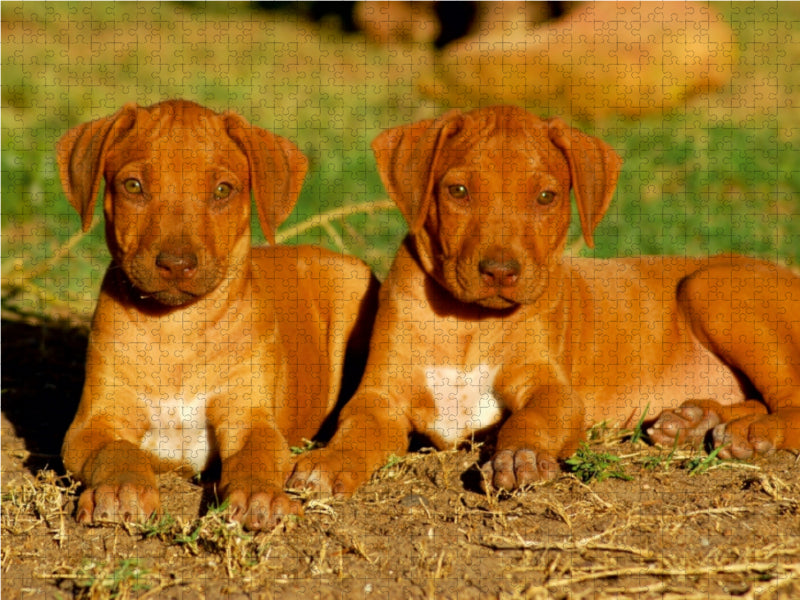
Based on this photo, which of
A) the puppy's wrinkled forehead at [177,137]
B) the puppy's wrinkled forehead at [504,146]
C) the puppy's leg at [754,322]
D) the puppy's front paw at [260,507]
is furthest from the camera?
the puppy's leg at [754,322]

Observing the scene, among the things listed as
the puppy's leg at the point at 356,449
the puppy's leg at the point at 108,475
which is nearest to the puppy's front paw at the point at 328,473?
the puppy's leg at the point at 356,449

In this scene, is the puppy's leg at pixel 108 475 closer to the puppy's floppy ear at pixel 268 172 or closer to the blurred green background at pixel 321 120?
the puppy's floppy ear at pixel 268 172

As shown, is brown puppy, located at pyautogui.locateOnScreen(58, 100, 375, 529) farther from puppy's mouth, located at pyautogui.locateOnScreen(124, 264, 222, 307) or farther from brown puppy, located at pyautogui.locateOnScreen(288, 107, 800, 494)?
brown puppy, located at pyautogui.locateOnScreen(288, 107, 800, 494)

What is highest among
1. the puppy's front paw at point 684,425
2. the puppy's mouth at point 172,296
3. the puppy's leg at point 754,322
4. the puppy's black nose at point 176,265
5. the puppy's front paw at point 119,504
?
the puppy's black nose at point 176,265

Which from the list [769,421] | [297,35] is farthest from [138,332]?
[297,35]

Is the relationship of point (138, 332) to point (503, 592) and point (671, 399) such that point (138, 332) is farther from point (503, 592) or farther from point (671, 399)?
point (671, 399)

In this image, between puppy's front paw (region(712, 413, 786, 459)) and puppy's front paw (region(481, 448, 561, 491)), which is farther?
puppy's front paw (region(712, 413, 786, 459))

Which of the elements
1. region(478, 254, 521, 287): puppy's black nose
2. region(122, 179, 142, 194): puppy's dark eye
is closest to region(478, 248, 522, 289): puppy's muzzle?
region(478, 254, 521, 287): puppy's black nose
